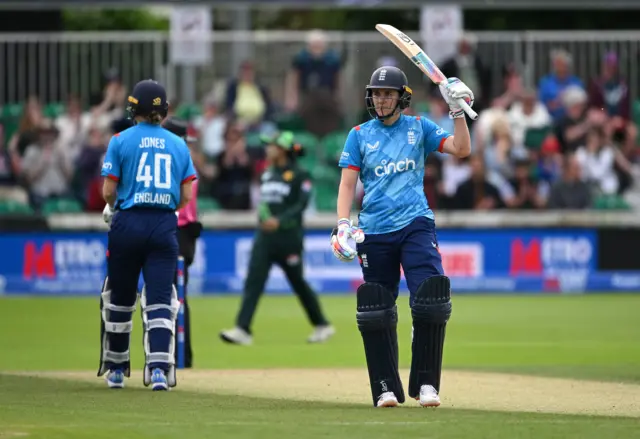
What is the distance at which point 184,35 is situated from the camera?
79.8ft

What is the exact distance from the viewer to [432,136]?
9391 mm

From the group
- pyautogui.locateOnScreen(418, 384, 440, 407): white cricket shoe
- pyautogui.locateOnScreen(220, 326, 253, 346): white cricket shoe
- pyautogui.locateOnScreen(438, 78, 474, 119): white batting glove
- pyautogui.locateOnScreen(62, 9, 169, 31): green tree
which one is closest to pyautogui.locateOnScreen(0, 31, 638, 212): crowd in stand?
pyautogui.locateOnScreen(220, 326, 253, 346): white cricket shoe

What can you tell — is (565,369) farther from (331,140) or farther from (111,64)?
(111,64)

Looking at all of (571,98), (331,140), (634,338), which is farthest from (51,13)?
(634,338)

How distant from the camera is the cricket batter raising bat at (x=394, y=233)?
9109 mm

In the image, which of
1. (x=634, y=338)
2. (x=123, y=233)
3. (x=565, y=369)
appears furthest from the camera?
(x=634, y=338)

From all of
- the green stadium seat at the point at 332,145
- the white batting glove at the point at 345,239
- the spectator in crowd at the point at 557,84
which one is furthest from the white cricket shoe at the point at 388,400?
the spectator in crowd at the point at 557,84

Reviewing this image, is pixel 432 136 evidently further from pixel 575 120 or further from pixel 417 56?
pixel 575 120

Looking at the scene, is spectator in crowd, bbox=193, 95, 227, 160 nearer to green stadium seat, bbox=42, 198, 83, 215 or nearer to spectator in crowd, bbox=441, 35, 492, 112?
green stadium seat, bbox=42, 198, 83, 215

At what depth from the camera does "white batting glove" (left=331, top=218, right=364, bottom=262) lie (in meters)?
9.10

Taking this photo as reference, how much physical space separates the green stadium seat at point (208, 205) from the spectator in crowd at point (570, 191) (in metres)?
5.65

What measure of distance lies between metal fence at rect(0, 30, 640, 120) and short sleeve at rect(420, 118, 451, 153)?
1474cm

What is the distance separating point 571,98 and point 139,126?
14962 millimetres

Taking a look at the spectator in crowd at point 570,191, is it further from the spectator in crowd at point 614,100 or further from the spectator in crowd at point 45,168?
the spectator in crowd at point 45,168
